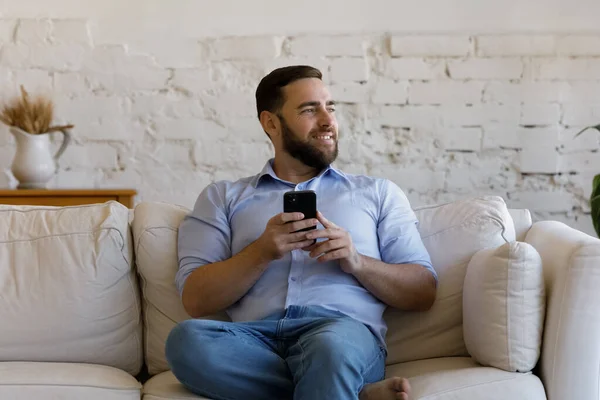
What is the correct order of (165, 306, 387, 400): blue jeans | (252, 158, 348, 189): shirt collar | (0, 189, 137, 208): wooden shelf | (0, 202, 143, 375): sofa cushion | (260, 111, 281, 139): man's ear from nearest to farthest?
(165, 306, 387, 400): blue jeans
(0, 202, 143, 375): sofa cushion
(252, 158, 348, 189): shirt collar
(260, 111, 281, 139): man's ear
(0, 189, 137, 208): wooden shelf

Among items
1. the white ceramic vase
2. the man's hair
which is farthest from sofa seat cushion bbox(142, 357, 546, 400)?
the white ceramic vase

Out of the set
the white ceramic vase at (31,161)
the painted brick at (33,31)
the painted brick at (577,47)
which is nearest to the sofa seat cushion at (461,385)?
the white ceramic vase at (31,161)

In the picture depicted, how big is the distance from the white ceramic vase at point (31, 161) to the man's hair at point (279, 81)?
105 cm

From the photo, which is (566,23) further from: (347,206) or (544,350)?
(544,350)

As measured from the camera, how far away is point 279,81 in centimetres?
230

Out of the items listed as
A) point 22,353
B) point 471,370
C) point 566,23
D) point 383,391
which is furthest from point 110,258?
point 566,23

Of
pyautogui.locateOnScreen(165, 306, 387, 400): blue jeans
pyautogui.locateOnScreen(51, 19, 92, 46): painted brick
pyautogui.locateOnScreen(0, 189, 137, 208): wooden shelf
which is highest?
pyautogui.locateOnScreen(51, 19, 92, 46): painted brick

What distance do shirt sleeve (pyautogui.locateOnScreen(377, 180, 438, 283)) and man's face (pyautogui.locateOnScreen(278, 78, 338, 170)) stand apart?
20 centimetres

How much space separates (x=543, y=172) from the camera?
310 centimetres

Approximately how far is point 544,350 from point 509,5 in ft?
5.73

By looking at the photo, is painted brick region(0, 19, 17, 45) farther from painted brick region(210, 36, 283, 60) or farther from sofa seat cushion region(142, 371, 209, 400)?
sofa seat cushion region(142, 371, 209, 400)

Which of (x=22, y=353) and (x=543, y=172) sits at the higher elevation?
(x=543, y=172)

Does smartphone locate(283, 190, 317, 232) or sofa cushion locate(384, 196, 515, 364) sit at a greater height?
smartphone locate(283, 190, 317, 232)

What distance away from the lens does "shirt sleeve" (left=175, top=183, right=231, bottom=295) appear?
206 centimetres
